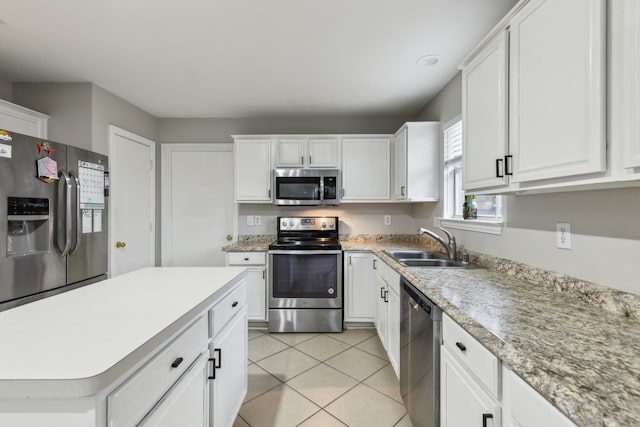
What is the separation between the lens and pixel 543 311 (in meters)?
1.04

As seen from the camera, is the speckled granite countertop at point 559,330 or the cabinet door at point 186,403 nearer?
the speckled granite countertop at point 559,330

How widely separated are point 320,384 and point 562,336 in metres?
1.70

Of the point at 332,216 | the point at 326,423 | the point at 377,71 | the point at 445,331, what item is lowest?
the point at 326,423

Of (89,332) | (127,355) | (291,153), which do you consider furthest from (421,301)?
(291,153)

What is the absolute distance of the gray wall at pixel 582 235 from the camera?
104 centimetres

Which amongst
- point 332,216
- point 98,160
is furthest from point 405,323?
point 98,160

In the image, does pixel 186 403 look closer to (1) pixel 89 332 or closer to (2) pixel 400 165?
(1) pixel 89 332

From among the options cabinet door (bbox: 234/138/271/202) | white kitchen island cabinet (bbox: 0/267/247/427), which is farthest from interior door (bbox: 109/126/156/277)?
white kitchen island cabinet (bbox: 0/267/247/427)

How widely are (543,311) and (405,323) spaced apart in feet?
2.61

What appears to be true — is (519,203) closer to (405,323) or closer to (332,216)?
(405,323)

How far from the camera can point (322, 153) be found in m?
3.21

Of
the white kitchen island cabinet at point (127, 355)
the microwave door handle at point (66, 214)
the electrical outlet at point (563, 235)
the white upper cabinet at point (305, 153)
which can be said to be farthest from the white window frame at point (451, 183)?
the microwave door handle at point (66, 214)

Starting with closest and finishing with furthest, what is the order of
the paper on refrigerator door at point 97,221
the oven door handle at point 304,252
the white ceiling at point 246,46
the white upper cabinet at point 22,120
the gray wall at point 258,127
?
the white ceiling at point 246,46
the white upper cabinet at point 22,120
the paper on refrigerator door at point 97,221
the oven door handle at point 304,252
the gray wall at point 258,127

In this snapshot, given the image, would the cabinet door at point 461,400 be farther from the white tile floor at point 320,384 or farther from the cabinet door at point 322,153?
the cabinet door at point 322,153
